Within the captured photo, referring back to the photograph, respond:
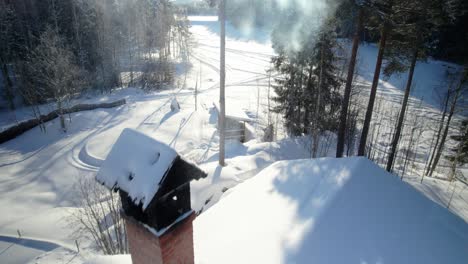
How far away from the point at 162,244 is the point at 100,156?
14.0m

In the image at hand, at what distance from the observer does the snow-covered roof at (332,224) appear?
13.9 ft

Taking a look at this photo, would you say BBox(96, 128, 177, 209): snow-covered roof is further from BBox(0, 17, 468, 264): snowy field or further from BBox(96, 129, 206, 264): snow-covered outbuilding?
BBox(0, 17, 468, 264): snowy field

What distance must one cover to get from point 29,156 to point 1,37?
1362 cm

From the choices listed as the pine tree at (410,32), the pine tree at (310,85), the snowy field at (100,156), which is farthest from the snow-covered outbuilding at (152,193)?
the pine tree at (310,85)

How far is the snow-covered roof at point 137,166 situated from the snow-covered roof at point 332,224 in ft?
7.16

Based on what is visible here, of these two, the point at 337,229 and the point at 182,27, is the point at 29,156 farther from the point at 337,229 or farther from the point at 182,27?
the point at 182,27

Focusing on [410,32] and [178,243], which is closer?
Result: [178,243]

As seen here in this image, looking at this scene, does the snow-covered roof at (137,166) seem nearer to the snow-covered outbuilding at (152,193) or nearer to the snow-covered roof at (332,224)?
the snow-covered outbuilding at (152,193)

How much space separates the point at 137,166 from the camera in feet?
8.73

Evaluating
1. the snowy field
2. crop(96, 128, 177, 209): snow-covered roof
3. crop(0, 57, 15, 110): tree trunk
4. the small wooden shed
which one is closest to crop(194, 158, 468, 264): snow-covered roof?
the snowy field

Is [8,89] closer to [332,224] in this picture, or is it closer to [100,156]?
[100,156]

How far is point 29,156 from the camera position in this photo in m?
15.3

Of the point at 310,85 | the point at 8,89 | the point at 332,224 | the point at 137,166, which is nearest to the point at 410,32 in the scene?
the point at 310,85

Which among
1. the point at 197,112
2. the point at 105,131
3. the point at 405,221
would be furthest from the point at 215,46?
the point at 405,221
